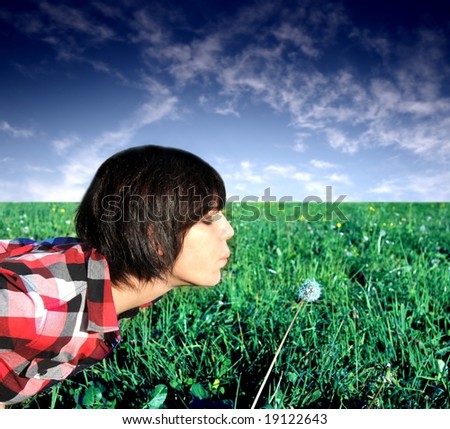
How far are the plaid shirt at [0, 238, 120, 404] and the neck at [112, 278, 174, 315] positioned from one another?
0.10 metres

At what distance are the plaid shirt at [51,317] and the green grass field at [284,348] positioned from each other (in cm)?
10

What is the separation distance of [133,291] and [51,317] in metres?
0.30

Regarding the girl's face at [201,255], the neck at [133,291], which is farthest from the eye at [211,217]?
the neck at [133,291]

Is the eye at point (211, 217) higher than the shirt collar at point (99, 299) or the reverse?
higher

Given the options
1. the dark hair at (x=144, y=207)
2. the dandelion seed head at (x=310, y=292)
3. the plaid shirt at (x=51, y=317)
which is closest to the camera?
the plaid shirt at (x=51, y=317)

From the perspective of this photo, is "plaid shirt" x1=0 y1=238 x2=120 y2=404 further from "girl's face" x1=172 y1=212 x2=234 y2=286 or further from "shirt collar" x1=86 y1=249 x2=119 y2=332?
"girl's face" x1=172 y1=212 x2=234 y2=286

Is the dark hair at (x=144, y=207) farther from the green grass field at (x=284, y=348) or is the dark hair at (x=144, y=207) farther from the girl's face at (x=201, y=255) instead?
the green grass field at (x=284, y=348)

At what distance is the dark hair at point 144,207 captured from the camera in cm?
128

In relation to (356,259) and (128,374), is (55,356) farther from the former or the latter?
(356,259)

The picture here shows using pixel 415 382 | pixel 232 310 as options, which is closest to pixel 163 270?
pixel 232 310

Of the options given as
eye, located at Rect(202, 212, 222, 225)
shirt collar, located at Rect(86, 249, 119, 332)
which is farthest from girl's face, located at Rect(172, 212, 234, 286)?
shirt collar, located at Rect(86, 249, 119, 332)

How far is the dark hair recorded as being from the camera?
1.28 m

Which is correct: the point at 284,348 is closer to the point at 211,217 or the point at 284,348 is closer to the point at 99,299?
the point at 211,217
